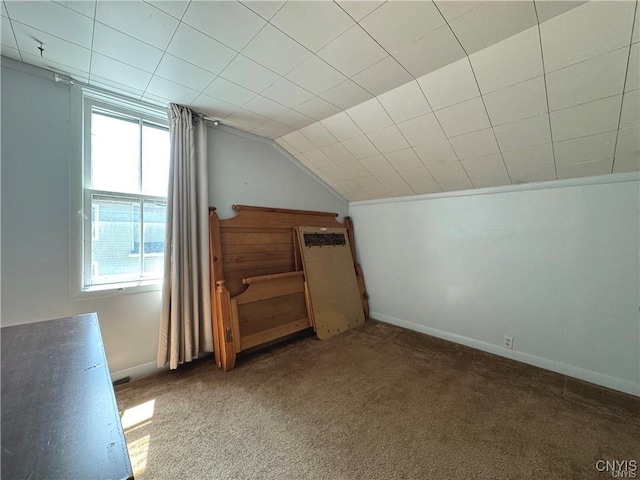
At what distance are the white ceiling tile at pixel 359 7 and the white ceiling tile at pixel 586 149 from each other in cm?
176

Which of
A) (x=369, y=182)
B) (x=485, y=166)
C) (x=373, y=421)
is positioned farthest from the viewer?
(x=369, y=182)

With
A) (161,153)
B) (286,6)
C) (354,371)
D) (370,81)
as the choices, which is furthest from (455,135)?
(161,153)

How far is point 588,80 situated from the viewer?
157 centimetres

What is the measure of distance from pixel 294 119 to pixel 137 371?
8.77 feet

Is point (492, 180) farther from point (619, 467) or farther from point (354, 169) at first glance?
point (619, 467)

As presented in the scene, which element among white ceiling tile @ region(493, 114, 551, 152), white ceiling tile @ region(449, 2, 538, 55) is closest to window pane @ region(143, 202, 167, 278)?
white ceiling tile @ region(449, 2, 538, 55)

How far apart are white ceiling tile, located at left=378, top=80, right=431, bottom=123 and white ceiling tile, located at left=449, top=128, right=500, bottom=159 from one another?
428mm

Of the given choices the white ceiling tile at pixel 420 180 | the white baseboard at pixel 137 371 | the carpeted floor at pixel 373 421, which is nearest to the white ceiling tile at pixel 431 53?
the white ceiling tile at pixel 420 180

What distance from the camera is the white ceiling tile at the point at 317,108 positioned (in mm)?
2236

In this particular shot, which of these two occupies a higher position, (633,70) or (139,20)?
(139,20)

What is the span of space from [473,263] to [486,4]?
89.4 inches

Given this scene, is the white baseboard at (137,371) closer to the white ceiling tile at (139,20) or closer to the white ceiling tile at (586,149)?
the white ceiling tile at (139,20)

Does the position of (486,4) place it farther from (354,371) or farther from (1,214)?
(1,214)

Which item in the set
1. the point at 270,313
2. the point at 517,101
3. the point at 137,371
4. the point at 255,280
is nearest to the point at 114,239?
the point at 137,371
